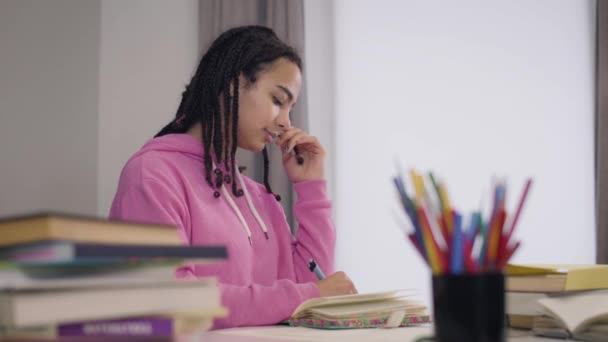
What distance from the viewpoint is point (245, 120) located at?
5.26 feet

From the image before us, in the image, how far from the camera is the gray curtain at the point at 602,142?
2.56 metres

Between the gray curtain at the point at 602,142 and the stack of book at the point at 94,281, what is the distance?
231 centimetres

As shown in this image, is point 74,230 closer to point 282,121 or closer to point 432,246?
point 432,246

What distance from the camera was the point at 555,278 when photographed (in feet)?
3.15

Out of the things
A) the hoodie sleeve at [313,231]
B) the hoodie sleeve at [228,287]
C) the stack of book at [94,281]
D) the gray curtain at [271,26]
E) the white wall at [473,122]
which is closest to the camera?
the stack of book at [94,281]

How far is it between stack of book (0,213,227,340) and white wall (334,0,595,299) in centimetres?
216

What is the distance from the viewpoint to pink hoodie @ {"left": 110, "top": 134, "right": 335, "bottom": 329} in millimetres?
1244

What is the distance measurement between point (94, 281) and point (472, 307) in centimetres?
28

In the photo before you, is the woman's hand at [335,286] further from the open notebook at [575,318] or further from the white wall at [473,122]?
the white wall at [473,122]

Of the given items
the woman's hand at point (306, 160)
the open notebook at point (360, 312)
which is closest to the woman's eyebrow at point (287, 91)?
the woman's hand at point (306, 160)

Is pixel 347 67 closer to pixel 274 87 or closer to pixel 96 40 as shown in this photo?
pixel 96 40

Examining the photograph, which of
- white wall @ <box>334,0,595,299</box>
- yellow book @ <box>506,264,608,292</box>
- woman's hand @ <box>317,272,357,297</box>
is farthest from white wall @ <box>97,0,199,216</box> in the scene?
yellow book @ <box>506,264,608,292</box>

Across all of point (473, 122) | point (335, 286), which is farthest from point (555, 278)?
point (473, 122)

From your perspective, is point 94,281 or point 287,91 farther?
point 287,91
